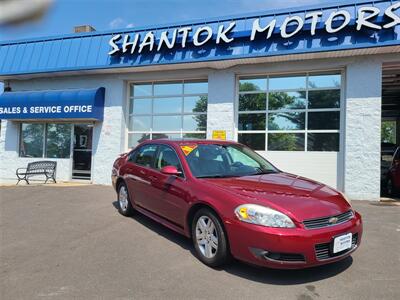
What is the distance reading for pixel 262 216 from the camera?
405cm

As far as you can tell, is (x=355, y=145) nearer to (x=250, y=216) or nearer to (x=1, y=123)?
(x=250, y=216)

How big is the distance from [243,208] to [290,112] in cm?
723

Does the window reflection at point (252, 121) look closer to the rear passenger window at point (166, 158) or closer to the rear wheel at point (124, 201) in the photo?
the rear wheel at point (124, 201)

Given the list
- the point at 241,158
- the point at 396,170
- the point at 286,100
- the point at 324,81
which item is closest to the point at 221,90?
the point at 286,100

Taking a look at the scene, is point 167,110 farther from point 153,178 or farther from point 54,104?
point 153,178

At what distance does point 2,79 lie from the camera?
1446 centimetres

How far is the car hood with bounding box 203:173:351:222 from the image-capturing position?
13.6ft

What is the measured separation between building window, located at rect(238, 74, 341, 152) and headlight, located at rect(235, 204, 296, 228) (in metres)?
6.91

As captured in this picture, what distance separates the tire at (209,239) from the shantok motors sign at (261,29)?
6.62 meters

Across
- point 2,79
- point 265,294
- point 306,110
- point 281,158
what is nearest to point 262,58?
point 306,110

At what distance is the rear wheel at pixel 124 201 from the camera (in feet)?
23.0

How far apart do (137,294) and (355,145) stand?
772 cm

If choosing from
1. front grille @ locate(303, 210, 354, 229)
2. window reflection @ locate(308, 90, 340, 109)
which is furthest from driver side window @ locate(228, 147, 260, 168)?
window reflection @ locate(308, 90, 340, 109)

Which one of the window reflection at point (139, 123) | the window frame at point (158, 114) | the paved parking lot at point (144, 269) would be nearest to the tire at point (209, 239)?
the paved parking lot at point (144, 269)
